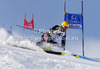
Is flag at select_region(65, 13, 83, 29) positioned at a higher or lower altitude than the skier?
higher

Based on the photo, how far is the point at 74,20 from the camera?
13.3 m

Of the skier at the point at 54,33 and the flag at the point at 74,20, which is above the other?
the flag at the point at 74,20

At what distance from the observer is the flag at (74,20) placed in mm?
13070

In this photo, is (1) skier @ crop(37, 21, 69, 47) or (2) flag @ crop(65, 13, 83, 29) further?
(2) flag @ crop(65, 13, 83, 29)

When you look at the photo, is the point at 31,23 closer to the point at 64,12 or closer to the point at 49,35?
the point at 64,12

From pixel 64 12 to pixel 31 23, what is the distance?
5.07 meters

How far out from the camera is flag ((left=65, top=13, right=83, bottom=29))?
13.1m

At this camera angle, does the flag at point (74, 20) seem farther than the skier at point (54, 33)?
Yes

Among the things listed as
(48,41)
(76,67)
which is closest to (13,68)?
(76,67)

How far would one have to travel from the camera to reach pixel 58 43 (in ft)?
31.6

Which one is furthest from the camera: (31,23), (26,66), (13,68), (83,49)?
(31,23)

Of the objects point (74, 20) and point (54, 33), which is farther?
point (74, 20)

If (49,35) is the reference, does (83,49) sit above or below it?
below

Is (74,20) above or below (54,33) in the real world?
above
